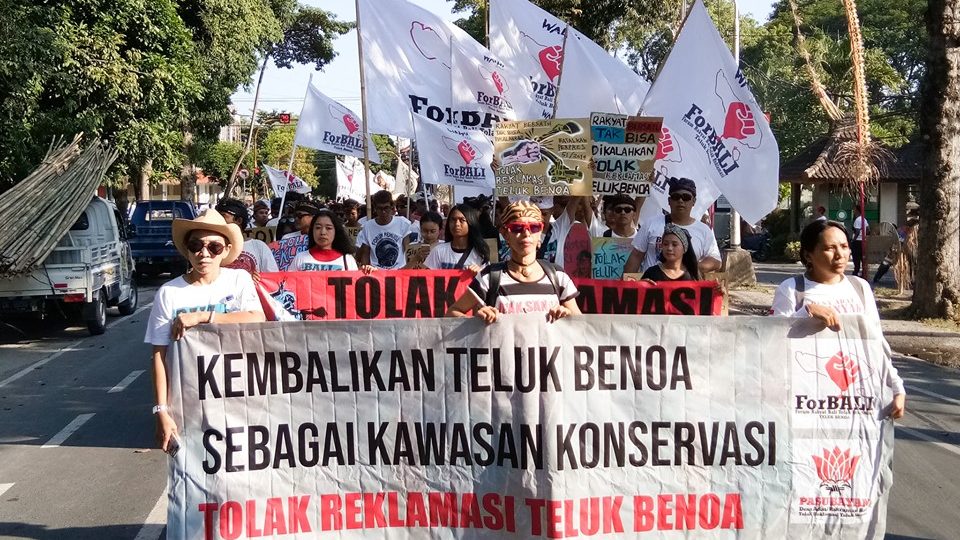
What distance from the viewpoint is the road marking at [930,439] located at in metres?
7.50

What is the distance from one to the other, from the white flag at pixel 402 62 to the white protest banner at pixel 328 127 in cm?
401

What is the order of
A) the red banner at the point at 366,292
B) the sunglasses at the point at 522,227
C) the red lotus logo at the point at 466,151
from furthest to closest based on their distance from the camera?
the red lotus logo at the point at 466,151, the red banner at the point at 366,292, the sunglasses at the point at 522,227

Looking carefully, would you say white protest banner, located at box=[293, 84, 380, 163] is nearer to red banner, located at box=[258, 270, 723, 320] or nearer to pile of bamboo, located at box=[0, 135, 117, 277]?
pile of bamboo, located at box=[0, 135, 117, 277]

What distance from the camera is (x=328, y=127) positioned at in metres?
15.7

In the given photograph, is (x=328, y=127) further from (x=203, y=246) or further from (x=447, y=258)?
(x=203, y=246)

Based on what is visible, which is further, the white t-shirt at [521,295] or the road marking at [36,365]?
the road marking at [36,365]

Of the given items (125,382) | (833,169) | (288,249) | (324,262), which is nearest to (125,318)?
(125,382)

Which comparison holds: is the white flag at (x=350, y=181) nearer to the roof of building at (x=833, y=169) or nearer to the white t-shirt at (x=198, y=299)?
the roof of building at (x=833, y=169)

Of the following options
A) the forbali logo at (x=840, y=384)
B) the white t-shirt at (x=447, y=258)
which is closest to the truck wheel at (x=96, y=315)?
the white t-shirt at (x=447, y=258)

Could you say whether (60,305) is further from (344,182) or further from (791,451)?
(344,182)

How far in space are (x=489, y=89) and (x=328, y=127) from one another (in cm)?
536

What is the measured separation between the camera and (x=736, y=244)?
23.9m

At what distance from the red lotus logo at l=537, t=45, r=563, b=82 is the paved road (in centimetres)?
502

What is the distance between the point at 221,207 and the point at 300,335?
4.42 meters
